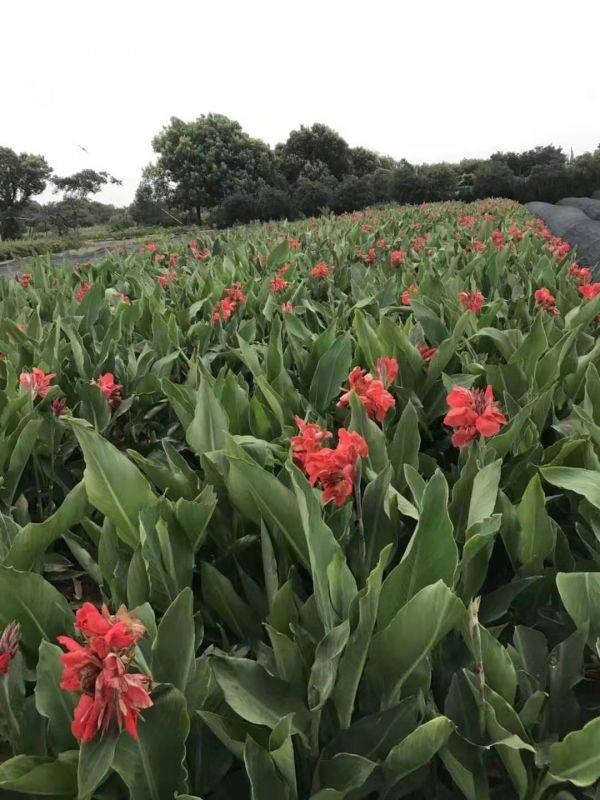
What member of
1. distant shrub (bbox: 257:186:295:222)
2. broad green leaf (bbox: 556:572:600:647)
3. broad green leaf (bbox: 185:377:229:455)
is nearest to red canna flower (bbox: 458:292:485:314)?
broad green leaf (bbox: 185:377:229:455)

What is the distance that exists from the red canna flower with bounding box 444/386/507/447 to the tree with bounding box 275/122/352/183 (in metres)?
57.4

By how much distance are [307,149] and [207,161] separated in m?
12.8

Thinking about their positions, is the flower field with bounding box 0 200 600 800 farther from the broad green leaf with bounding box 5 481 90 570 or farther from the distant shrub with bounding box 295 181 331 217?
the distant shrub with bounding box 295 181 331 217

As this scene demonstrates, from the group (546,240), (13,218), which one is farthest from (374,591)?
(13,218)

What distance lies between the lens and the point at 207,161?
1871 inches

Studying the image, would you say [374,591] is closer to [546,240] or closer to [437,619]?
[437,619]

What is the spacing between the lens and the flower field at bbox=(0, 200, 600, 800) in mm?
850

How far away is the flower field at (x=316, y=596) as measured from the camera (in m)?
0.85

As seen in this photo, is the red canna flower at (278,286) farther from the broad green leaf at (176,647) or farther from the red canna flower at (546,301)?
the broad green leaf at (176,647)

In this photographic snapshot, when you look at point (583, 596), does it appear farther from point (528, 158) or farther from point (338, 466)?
point (528, 158)

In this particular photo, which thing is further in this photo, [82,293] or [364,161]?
[364,161]

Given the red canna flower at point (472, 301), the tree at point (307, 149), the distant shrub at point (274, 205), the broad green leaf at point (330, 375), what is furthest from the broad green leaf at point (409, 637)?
the tree at point (307, 149)

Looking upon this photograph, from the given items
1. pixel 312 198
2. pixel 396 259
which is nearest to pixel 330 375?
pixel 396 259

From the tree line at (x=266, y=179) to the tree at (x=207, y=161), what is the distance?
8 centimetres
